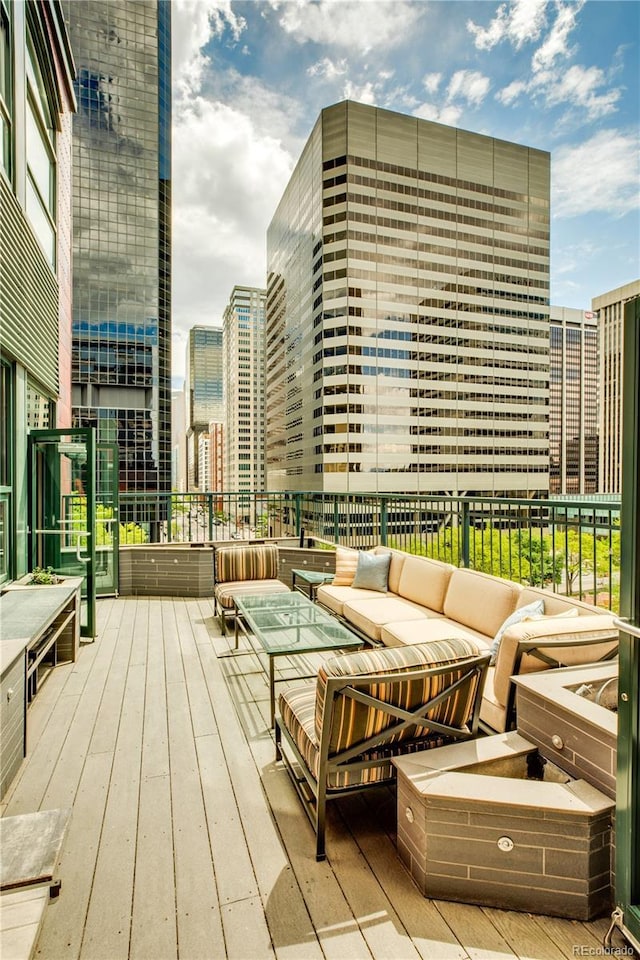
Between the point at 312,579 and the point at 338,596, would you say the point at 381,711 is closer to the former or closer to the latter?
the point at 338,596

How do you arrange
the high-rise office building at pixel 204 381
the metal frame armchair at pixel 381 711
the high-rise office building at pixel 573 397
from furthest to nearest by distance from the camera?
the high-rise office building at pixel 204 381 < the high-rise office building at pixel 573 397 < the metal frame armchair at pixel 381 711

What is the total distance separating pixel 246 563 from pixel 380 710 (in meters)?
3.83

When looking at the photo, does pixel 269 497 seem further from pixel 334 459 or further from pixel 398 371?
pixel 398 371

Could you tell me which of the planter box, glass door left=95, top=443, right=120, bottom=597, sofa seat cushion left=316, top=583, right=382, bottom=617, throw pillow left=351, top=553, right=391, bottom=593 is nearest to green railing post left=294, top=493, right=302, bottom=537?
sofa seat cushion left=316, top=583, right=382, bottom=617

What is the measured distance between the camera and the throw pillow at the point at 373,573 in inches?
195

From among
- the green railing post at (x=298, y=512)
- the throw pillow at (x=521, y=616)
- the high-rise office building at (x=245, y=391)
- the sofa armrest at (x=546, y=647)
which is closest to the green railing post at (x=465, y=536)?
the throw pillow at (x=521, y=616)

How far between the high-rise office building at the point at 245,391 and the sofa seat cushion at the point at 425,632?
98.7 metres

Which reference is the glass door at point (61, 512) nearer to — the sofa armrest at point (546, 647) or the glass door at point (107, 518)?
the glass door at point (107, 518)

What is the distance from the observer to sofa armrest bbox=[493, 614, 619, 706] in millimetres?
2312

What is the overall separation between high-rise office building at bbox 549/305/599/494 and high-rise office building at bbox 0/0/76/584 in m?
93.5

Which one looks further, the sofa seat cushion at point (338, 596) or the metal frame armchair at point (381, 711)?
the sofa seat cushion at point (338, 596)

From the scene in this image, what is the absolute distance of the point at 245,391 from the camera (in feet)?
345

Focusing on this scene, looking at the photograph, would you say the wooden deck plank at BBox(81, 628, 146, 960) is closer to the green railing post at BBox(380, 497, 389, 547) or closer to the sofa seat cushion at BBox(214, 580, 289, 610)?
the sofa seat cushion at BBox(214, 580, 289, 610)

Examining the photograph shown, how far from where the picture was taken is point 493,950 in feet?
4.78
